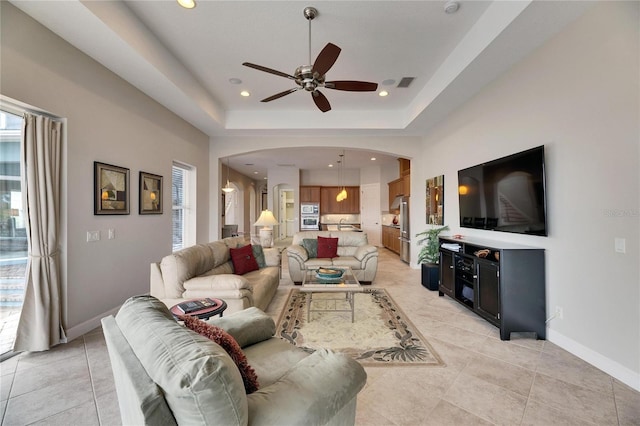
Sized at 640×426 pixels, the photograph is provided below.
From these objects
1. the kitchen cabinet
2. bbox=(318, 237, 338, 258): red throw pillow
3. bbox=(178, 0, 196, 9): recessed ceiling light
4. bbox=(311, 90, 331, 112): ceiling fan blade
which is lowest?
bbox=(318, 237, 338, 258): red throw pillow

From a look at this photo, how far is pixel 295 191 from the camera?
10.1m

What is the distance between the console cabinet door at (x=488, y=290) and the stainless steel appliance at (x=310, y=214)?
23.5ft

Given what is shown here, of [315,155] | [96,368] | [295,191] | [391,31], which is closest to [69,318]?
[96,368]

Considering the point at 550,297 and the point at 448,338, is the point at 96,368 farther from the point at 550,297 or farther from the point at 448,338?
the point at 550,297

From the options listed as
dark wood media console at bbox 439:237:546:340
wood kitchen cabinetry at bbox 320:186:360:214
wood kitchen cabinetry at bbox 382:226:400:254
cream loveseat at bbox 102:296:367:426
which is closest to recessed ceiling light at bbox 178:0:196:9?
cream loveseat at bbox 102:296:367:426

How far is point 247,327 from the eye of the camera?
1807 mm

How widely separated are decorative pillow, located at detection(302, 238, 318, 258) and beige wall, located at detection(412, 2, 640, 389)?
121 inches

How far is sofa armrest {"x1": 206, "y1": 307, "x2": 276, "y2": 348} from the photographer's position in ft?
5.74

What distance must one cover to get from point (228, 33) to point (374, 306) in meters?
3.81

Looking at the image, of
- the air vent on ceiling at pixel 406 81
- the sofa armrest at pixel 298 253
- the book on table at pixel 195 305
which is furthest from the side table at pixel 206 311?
the air vent on ceiling at pixel 406 81

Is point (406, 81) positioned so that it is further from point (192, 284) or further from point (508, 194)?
point (192, 284)

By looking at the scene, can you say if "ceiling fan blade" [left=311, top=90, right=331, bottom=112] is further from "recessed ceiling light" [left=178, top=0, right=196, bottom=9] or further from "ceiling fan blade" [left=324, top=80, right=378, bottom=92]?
"recessed ceiling light" [left=178, top=0, right=196, bottom=9]

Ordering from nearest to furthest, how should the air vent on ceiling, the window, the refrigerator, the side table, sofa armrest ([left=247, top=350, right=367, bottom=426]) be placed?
sofa armrest ([left=247, top=350, right=367, bottom=426]), the side table, the air vent on ceiling, the window, the refrigerator

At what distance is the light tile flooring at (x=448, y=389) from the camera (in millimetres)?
1767
